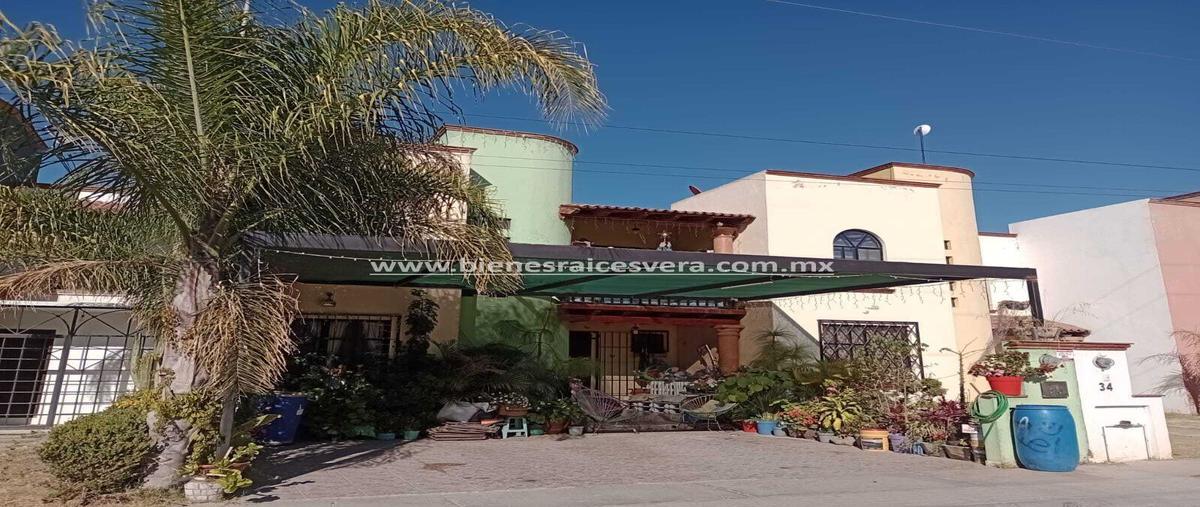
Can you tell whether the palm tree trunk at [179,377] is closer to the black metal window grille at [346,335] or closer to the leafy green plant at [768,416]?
the black metal window grille at [346,335]

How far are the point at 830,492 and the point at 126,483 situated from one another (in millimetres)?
6803

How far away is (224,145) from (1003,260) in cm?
2408

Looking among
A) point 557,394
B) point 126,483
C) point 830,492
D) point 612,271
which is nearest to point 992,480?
point 830,492

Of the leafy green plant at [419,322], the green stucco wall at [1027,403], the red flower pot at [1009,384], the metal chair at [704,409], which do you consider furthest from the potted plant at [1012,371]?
the leafy green plant at [419,322]

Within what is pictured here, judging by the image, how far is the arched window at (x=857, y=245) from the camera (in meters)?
17.1

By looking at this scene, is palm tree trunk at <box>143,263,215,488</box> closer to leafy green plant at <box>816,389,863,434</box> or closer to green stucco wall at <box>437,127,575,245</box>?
green stucco wall at <box>437,127,575,245</box>

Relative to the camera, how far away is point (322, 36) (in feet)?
21.9

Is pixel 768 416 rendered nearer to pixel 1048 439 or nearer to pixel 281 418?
pixel 1048 439

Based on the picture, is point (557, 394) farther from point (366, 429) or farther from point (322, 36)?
point (322, 36)

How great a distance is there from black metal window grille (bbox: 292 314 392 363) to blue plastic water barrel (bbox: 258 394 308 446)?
7.64ft

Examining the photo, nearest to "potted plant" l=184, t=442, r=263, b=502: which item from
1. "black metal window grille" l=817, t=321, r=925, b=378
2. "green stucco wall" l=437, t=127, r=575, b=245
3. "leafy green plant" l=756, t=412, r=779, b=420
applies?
"leafy green plant" l=756, t=412, r=779, b=420

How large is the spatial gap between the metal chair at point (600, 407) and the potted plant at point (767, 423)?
2.50 m

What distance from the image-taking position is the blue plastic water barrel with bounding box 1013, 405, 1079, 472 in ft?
28.5

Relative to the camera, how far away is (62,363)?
12906 mm
